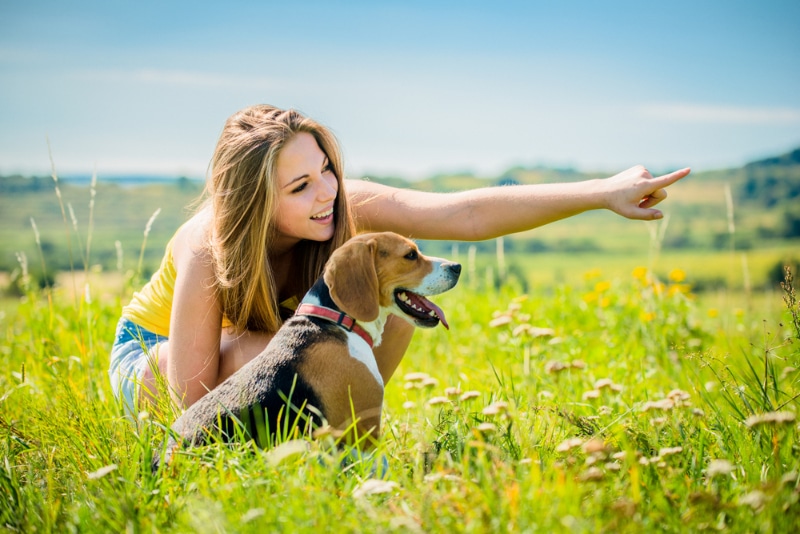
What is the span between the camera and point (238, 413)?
2760 mm

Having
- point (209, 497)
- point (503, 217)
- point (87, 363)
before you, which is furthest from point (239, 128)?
point (209, 497)

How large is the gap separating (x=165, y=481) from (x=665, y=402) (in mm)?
2217

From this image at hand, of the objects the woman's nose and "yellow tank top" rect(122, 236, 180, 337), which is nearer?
the woman's nose

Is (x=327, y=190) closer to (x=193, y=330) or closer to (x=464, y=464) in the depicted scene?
(x=193, y=330)

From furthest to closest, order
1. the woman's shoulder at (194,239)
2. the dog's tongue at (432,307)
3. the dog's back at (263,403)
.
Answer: the woman's shoulder at (194,239), the dog's tongue at (432,307), the dog's back at (263,403)

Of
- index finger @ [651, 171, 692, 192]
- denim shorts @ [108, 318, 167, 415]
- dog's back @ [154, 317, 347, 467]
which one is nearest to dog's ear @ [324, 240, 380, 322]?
dog's back @ [154, 317, 347, 467]

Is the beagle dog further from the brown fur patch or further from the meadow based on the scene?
the meadow

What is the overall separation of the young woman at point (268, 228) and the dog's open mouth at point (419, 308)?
34 cm

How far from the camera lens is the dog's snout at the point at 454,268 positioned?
352 cm

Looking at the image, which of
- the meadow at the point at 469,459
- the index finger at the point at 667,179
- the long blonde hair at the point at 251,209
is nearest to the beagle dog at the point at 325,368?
the meadow at the point at 469,459

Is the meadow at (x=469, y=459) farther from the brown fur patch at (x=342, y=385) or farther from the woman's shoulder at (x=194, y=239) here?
the woman's shoulder at (x=194, y=239)

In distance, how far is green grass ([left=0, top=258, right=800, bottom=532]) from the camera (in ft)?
6.78

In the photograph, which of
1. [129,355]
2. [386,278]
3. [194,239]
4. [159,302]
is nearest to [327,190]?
[386,278]

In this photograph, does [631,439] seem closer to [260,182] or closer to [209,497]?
[209,497]
